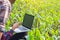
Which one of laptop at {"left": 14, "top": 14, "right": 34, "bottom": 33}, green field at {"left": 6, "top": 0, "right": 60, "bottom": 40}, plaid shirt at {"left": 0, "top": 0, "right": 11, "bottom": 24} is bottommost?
green field at {"left": 6, "top": 0, "right": 60, "bottom": 40}

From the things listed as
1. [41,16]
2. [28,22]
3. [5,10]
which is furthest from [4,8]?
[41,16]

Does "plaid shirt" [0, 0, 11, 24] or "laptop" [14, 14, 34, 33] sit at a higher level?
"plaid shirt" [0, 0, 11, 24]

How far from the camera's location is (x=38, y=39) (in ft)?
6.48

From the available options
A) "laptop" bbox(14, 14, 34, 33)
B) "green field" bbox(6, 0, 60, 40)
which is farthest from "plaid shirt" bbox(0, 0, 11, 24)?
"green field" bbox(6, 0, 60, 40)

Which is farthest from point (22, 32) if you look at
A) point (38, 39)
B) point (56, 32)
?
point (56, 32)

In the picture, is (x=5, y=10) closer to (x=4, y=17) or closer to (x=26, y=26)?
(x=4, y=17)

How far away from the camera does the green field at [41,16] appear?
90.8 inches

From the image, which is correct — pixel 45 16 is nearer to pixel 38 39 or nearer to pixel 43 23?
pixel 43 23

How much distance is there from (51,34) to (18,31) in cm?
91

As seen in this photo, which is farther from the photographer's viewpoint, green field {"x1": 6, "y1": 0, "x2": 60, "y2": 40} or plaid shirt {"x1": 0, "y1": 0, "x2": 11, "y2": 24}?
green field {"x1": 6, "y1": 0, "x2": 60, "y2": 40}

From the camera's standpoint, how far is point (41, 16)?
109 inches

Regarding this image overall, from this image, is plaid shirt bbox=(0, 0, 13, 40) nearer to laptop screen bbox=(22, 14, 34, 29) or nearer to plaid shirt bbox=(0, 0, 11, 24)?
plaid shirt bbox=(0, 0, 11, 24)

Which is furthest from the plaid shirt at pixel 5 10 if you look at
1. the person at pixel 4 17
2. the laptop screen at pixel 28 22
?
the laptop screen at pixel 28 22

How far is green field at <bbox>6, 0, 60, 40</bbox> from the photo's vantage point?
2.31 m
